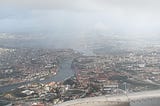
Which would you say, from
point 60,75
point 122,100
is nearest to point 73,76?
point 60,75

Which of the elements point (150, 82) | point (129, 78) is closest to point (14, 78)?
point (129, 78)

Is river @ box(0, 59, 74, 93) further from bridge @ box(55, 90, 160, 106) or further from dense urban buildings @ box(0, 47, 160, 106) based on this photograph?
bridge @ box(55, 90, 160, 106)

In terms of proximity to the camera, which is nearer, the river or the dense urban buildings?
the dense urban buildings

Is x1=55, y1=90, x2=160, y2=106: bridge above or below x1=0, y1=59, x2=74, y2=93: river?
above

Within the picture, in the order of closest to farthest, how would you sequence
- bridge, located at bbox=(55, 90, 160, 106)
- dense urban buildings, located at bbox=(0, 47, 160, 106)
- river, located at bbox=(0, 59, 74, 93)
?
bridge, located at bbox=(55, 90, 160, 106) < dense urban buildings, located at bbox=(0, 47, 160, 106) < river, located at bbox=(0, 59, 74, 93)

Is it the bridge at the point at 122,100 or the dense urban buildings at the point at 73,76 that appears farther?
the dense urban buildings at the point at 73,76

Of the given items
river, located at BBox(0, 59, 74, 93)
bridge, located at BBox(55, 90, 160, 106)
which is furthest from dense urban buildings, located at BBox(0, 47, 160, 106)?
bridge, located at BBox(55, 90, 160, 106)

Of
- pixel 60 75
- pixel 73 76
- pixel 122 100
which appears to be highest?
pixel 122 100

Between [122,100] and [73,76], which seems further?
[73,76]

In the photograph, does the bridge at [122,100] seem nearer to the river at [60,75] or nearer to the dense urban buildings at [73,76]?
the dense urban buildings at [73,76]

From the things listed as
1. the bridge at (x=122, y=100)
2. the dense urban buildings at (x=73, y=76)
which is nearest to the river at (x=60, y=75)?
the dense urban buildings at (x=73, y=76)

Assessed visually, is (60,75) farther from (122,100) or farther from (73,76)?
(122,100)
